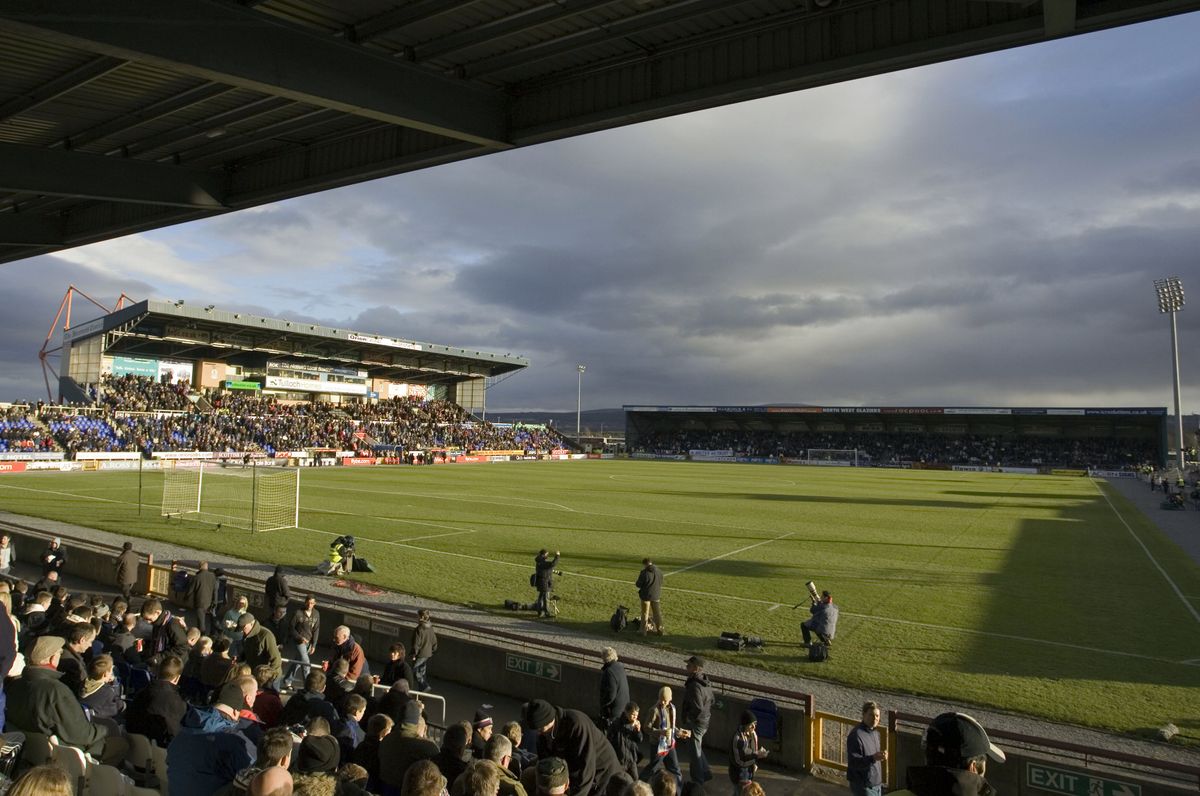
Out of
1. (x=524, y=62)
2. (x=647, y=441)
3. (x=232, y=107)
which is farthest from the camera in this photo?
(x=647, y=441)

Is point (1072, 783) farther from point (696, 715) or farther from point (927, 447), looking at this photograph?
point (927, 447)

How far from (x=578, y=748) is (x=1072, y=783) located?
503cm

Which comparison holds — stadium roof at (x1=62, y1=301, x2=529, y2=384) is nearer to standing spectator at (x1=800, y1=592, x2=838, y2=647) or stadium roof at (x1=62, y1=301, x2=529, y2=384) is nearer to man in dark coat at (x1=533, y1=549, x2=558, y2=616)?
man in dark coat at (x1=533, y1=549, x2=558, y2=616)

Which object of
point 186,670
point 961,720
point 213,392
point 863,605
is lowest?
point 863,605

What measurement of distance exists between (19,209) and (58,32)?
1216 centimetres

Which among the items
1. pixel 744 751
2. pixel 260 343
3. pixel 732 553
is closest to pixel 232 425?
pixel 260 343

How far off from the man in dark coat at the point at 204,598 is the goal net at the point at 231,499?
11144 millimetres

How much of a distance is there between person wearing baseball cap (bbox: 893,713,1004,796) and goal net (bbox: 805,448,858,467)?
299ft

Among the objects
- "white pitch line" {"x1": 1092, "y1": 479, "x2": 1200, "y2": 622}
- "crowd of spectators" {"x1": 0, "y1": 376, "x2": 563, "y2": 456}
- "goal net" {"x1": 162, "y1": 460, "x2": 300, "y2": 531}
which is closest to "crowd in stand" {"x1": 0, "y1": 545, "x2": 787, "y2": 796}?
"white pitch line" {"x1": 1092, "y1": 479, "x2": 1200, "y2": 622}

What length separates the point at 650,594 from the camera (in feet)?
44.5

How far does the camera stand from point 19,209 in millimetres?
16188

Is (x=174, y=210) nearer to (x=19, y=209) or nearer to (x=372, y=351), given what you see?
(x=19, y=209)

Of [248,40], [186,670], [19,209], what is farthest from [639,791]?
[19,209]

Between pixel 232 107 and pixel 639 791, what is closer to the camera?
pixel 639 791
